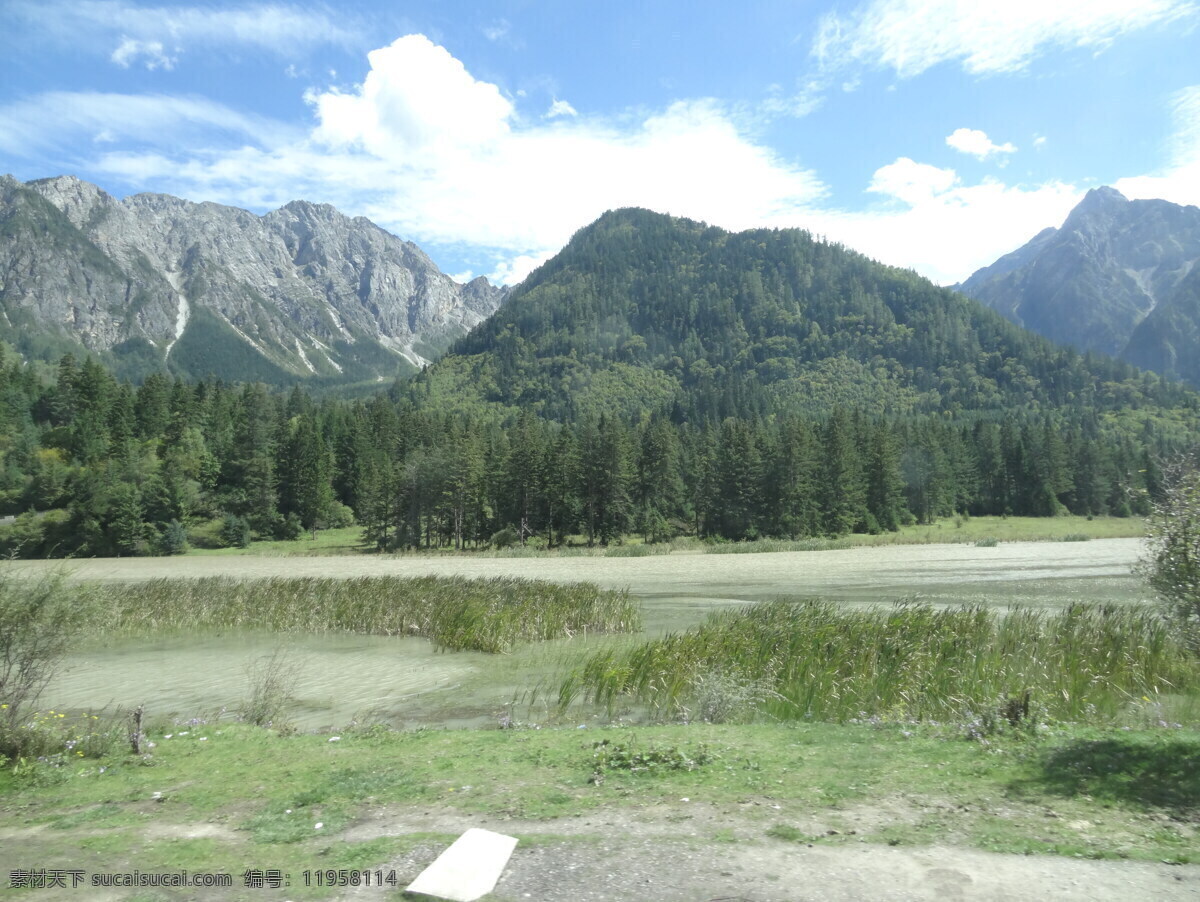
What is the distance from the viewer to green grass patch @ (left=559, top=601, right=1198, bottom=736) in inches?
543

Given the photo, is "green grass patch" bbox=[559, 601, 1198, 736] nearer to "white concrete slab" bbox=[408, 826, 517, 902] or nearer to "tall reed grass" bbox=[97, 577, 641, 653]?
"white concrete slab" bbox=[408, 826, 517, 902]

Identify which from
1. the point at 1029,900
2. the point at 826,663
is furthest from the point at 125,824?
the point at 826,663

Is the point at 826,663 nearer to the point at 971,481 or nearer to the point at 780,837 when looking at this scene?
the point at 780,837

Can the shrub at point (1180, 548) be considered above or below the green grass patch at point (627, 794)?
above

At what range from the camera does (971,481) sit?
128375 mm

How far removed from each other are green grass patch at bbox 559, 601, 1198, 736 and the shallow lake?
224 centimetres

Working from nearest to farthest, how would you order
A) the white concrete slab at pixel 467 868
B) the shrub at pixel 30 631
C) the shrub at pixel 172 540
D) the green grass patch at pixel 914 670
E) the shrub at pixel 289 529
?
the white concrete slab at pixel 467 868 → the shrub at pixel 30 631 → the green grass patch at pixel 914 670 → the shrub at pixel 172 540 → the shrub at pixel 289 529

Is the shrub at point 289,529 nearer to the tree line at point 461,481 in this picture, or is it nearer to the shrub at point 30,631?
the tree line at point 461,481

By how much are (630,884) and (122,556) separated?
105019 mm

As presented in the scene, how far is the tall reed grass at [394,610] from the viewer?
26.7m

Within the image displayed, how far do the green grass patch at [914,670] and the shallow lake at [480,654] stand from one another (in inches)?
88.3

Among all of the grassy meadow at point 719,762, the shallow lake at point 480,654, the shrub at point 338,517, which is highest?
the shrub at point 338,517

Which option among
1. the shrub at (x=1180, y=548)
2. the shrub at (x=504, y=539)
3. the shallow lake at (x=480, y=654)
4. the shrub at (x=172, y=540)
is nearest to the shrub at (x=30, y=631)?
the shallow lake at (x=480, y=654)

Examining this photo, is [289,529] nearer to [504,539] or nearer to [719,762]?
[504,539]
